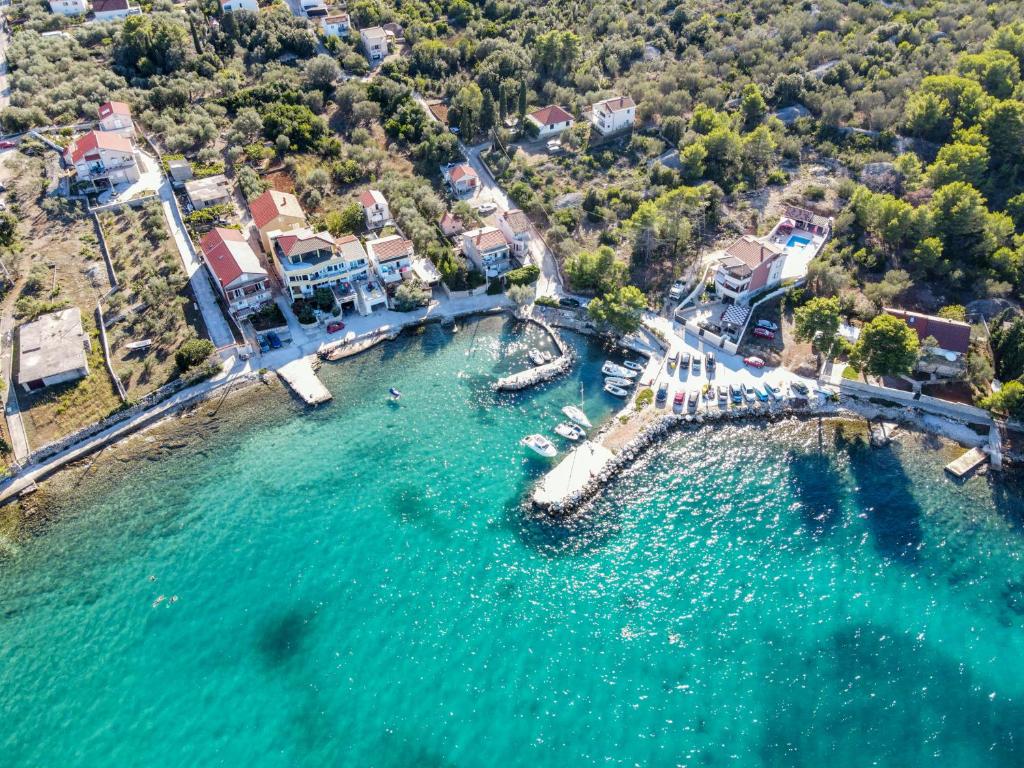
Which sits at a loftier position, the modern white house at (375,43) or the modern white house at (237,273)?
the modern white house at (375,43)

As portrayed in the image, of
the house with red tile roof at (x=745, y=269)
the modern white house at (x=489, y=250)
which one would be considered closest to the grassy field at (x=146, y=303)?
the modern white house at (x=489, y=250)

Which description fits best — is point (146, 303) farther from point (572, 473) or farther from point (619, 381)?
point (619, 381)

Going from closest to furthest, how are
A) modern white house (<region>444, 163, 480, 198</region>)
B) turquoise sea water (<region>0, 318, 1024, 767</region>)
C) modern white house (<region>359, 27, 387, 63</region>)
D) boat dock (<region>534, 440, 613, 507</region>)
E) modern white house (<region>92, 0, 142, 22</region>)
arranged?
turquoise sea water (<region>0, 318, 1024, 767</region>) < boat dock (<region>534, 440, 613, 507</region>) < modern white house (<region>444, 163, 480, 198</region>) < modern white house (<region>359, 27, 387, 63</region>) < modern white house (<region>92, 0, 142, 22</region>)

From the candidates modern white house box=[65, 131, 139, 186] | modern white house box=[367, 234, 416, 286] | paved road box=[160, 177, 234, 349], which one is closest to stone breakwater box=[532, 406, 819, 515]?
modern white house box=[367, 234, 416, 286]

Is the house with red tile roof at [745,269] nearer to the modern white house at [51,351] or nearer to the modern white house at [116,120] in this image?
the modern white house at [51,351]

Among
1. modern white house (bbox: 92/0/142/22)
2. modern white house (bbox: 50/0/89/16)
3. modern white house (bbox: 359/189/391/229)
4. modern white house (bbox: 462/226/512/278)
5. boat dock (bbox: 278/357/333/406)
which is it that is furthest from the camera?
modern white house (bbox: 50/0/89/16)

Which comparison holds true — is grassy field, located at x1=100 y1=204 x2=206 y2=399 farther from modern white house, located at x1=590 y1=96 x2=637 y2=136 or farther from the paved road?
modern white house, located at x1=590 y1=96 x2=637 y2=136

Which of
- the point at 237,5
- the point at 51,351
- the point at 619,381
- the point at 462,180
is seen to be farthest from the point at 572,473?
the point at 237,5
